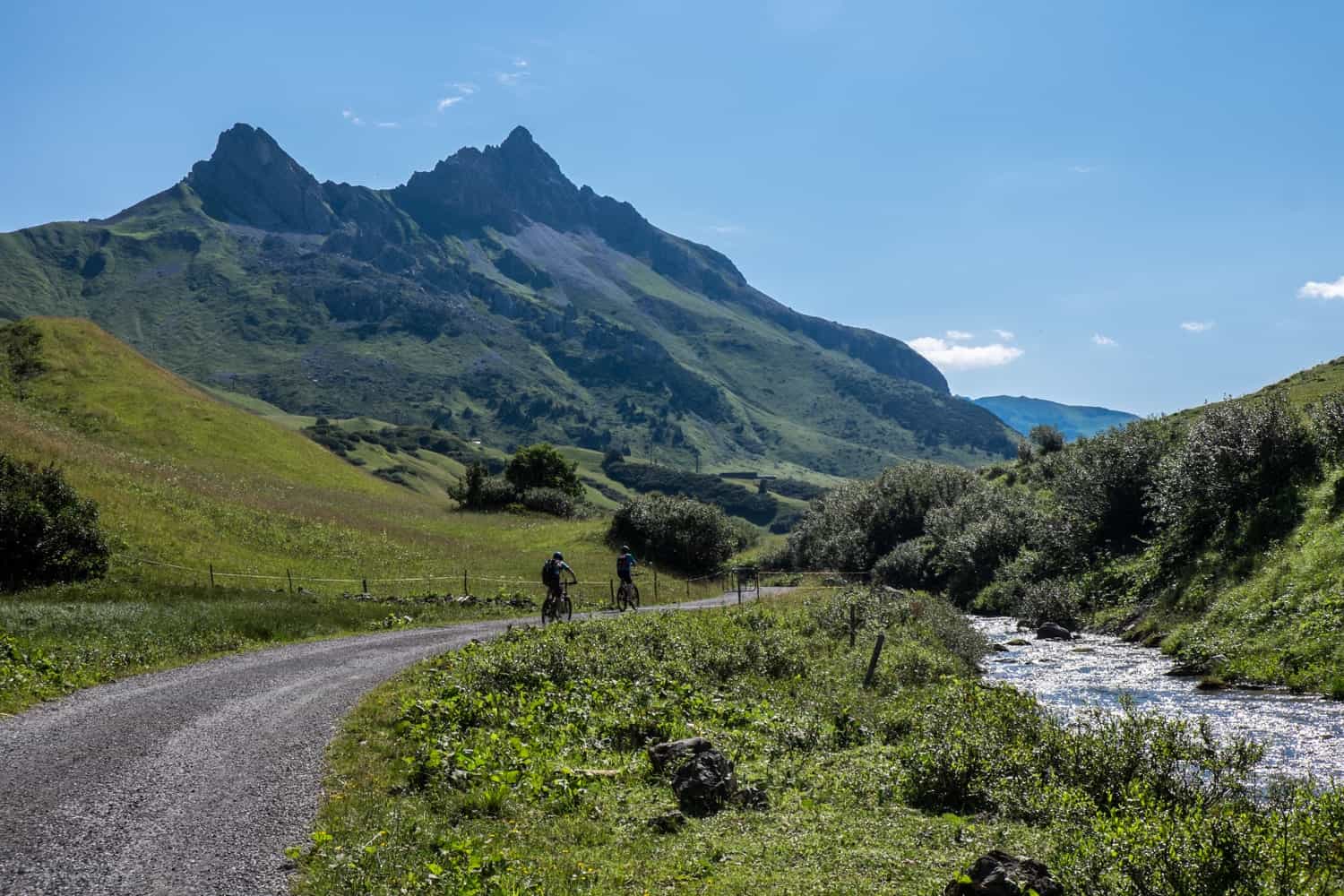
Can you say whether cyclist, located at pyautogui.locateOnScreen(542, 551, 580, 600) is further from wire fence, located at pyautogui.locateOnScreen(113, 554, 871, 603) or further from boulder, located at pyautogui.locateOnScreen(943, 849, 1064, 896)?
boulder, located at pyautogui.locateOnScreen(943, 849, 1064, 896)

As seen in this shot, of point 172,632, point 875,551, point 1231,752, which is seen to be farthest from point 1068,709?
point 875,551

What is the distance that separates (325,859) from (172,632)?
19.7 m

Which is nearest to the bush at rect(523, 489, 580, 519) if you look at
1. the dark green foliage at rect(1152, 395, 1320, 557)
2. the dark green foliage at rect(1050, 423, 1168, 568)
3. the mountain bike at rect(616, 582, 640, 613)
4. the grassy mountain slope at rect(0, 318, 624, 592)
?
the grassy mountain slope at rect(0, 318, 624, 592)

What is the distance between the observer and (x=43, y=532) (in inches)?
1262

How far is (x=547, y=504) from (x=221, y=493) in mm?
37439

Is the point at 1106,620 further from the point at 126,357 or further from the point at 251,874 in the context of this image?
the point at 126,357

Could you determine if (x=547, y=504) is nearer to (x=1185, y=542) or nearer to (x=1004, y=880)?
(x=1185, y=542)

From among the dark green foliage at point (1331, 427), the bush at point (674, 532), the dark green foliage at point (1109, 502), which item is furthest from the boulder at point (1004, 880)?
the bush at point (674, 532)

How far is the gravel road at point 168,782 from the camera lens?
33.8 ft

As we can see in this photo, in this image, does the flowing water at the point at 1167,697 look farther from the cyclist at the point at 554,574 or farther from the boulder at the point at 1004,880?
the cyclist at the point at 554,574

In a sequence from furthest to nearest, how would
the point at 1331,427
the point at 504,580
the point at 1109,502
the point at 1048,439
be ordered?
the point at 1048,439, the point at 504,580, the point at 1109,502, the point at 1331,427

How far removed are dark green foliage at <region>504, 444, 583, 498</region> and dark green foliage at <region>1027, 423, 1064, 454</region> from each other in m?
51.0

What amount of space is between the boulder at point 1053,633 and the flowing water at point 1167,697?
647mm

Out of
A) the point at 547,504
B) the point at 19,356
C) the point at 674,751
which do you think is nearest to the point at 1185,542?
the point at 674,751
